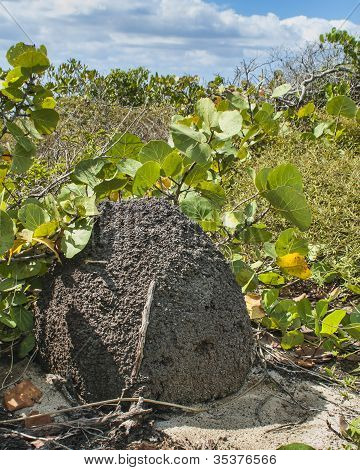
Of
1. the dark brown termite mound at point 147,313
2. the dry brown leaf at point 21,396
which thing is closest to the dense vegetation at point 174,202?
the dark brown termite mound at point 147,313

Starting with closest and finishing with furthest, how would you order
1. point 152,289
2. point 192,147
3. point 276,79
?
point 152,289, point 192,147, point 276,79

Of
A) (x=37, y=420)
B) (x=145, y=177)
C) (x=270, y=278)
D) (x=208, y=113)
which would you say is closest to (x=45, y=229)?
(x=145, y=177)

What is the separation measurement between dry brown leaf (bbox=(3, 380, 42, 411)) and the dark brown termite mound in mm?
131

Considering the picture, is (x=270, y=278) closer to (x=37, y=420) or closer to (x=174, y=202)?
(x=174, y=202)

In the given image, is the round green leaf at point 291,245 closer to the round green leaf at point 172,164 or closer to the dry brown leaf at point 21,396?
the round green leaf at point 172,164

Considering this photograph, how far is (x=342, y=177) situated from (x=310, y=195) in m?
0.32

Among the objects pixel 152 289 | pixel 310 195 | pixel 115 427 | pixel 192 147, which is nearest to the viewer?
pixel 115 427

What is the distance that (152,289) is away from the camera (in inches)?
92.1

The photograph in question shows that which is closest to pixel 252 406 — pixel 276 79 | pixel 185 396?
pixel 185 396

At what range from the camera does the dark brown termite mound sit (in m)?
2.33

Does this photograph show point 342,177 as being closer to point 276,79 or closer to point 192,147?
point 192,147

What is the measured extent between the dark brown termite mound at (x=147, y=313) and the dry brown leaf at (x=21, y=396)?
0.13 m

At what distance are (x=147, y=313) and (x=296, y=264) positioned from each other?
795 mm

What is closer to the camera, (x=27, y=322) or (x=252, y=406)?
(x=252, y=406)
